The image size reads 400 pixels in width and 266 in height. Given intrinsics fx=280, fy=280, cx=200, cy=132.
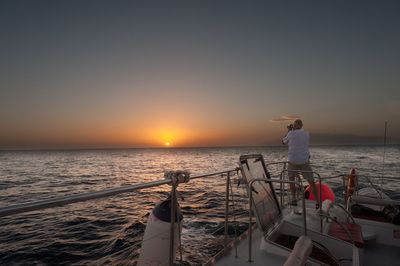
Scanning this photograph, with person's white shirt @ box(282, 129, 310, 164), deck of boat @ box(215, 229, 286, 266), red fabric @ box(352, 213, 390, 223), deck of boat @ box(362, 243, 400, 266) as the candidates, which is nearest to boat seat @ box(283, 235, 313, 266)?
deck of boat @ box(215, 229, 286, 266)

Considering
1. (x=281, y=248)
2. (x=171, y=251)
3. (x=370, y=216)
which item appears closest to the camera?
(x=171, y=251)

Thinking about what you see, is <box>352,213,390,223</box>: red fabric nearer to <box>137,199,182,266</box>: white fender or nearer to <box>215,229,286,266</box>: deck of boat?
<box>215,229,286,266</box>: deck of boat

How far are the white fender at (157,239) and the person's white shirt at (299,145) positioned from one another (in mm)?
4669

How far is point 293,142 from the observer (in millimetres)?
6785

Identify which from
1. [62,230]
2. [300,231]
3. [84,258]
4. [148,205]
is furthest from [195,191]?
[300,231]

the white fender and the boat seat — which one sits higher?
the boat seat

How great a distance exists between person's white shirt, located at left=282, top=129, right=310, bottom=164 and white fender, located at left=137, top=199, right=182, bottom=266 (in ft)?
15.3

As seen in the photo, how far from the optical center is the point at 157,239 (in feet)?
9.41

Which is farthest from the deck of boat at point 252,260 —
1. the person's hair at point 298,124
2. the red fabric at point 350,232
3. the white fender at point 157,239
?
the person's hair at point 298,124

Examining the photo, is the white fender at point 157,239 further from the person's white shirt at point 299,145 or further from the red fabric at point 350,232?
the person's white shirt at point 299,145

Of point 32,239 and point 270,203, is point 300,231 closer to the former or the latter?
point 270,203

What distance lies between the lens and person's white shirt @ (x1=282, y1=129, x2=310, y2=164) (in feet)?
22.2

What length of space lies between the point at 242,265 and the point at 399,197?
13748 mm

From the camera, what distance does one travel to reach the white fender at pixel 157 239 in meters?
2.85
